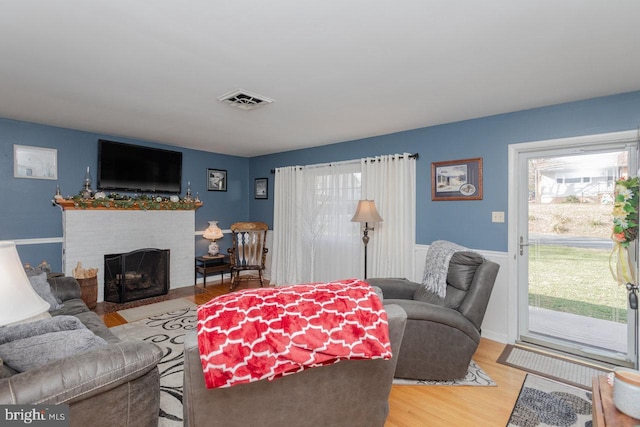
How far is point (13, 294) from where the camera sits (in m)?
1.17

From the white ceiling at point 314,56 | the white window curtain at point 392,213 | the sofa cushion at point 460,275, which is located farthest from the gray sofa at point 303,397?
the white window curtain at point 392,213

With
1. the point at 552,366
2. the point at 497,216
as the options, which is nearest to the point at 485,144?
the point at 497,216

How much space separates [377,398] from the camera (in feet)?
5.06

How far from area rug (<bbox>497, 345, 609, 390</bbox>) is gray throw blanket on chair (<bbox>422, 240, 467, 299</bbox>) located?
90 centimetres

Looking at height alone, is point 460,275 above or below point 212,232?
below

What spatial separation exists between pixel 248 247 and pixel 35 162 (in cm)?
302

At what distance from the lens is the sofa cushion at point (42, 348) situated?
140 cm

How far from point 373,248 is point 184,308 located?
105 inches

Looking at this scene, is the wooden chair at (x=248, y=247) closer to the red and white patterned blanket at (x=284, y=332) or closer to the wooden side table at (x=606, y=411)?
the red and white patterned blanket at (x=284, y=332)

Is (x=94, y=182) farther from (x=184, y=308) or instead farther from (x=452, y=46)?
(x=452, y=46)

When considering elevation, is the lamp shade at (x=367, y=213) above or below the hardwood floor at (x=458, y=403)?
above

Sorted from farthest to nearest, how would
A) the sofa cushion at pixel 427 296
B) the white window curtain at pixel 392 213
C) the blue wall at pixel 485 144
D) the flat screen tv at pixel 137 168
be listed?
the flat screen tv at pixel 137 168
the white window curtain at pixel 392 213
the blue wall at pixel 485 144
the sofa cushion at pixel 427 296

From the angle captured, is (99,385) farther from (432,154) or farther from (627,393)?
(432,154)

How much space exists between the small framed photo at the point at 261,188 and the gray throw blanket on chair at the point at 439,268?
3.63 meters
